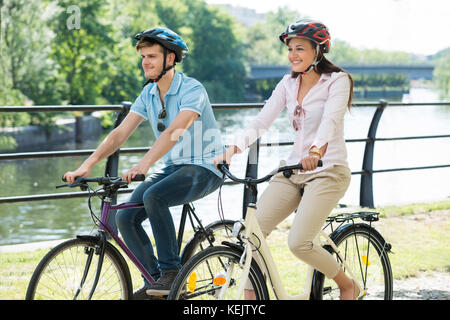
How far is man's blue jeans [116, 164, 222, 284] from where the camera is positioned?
130 inches

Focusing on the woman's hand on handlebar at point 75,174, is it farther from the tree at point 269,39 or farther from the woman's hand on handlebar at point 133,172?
the tree at point 269,39

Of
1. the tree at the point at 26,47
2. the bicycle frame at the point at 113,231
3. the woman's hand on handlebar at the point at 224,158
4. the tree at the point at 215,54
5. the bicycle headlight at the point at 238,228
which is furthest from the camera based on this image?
the tree at the point at 215,54

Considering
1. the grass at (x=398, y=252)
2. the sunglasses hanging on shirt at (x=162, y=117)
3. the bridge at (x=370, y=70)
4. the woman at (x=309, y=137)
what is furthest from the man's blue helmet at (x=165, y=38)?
the bridge at (x=370, y=70)

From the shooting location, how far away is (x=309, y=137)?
319 centimetres

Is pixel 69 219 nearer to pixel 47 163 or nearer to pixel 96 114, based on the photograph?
pixel 47 163

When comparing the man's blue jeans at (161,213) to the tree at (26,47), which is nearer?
the man's blue jeans at (161,213)

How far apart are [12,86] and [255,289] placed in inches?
1220

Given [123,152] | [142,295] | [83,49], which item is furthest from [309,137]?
[83,49]

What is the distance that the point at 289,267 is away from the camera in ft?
15.8

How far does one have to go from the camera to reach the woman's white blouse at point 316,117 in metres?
3.11

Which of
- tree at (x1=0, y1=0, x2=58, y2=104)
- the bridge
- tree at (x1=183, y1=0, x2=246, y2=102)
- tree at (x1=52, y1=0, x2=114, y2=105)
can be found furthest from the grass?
the bridge

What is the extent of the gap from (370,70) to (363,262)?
2080 inches

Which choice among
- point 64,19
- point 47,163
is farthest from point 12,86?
point 64,19

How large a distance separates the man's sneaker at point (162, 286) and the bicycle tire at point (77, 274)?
122mm
